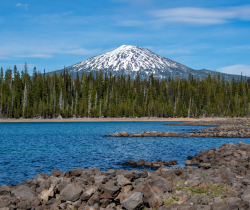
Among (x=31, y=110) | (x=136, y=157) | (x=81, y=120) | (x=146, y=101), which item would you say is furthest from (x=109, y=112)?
(x=136, y=157)

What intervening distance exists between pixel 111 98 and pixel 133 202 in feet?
383

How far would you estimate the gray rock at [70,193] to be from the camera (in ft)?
33.8

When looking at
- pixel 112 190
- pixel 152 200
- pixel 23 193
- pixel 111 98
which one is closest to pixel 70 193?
pixel 112 190

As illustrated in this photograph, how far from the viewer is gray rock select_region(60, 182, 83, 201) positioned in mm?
10312

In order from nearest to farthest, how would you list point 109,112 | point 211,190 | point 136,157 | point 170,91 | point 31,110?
point 211,190
point 136,157
point 31,110
point 109,112
point 170,91

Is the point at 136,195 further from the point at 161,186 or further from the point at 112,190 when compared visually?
the point at 161,186

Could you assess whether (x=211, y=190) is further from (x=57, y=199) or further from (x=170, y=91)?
(x=170, y=91)

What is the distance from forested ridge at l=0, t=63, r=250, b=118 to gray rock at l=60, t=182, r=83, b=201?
315 feet

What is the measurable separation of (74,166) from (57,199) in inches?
383

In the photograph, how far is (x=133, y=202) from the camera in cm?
898

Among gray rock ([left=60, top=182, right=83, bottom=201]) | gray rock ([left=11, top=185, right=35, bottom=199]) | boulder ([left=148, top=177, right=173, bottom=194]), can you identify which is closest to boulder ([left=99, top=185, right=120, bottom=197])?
gray rock ([left=60, top=182, right=83, bottom=201])

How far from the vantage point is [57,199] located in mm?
10594

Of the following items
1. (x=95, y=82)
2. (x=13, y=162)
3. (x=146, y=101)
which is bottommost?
(x=13, y=162)

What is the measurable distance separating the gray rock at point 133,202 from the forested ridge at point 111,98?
322ft
